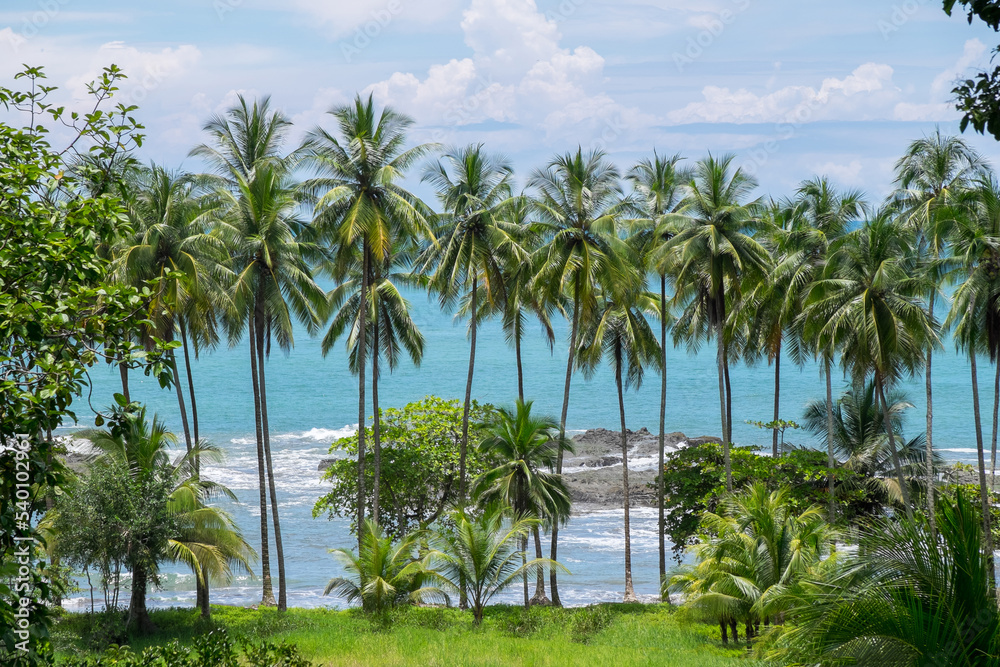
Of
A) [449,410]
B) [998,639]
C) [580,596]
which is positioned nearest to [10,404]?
[998,639]

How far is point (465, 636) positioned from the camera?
22656mm

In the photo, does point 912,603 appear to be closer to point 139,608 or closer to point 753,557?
point 753,557

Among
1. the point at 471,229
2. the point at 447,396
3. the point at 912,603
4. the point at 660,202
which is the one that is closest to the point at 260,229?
the point at 471,229

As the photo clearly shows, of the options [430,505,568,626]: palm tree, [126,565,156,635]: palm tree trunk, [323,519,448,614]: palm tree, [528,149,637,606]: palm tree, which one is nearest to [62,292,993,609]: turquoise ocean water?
[126,565,156,635]: palm tree trunk

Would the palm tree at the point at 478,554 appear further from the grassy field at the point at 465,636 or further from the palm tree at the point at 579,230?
the palm tree at the point at 579,230

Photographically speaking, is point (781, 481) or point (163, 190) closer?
point (163, 190)

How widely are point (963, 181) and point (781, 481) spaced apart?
13.1 meters

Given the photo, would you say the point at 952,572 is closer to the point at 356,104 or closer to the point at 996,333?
the point at 356,104

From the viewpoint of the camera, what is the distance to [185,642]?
23.2 m

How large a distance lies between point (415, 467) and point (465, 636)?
10.9m

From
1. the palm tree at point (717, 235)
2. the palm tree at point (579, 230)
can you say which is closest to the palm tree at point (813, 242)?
the palm tree at point (717, 235)

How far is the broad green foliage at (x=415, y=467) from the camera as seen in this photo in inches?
1299

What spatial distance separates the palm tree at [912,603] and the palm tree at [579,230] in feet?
71.6

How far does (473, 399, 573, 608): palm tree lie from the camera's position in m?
28.1
